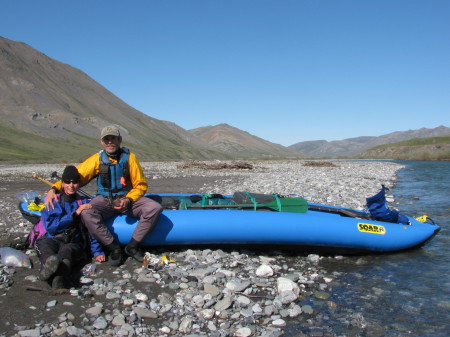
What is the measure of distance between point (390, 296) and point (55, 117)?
4754 inches

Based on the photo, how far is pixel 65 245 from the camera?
489 cm

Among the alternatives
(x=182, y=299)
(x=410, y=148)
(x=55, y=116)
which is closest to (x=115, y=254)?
(x=182, y=299)

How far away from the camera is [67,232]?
5.07 m

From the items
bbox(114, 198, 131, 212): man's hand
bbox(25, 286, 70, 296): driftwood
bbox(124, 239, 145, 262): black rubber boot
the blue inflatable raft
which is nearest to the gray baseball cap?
bbox(114, 198, 131, 212): man's hand

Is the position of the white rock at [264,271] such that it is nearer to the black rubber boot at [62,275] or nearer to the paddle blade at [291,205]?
the paddle blade at [291,205]

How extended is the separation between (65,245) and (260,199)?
357cm

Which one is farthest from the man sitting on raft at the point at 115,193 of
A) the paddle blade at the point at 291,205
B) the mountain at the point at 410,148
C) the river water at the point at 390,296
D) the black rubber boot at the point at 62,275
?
the mountain at the point at 410,148

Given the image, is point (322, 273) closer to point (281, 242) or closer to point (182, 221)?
point (281, 242)

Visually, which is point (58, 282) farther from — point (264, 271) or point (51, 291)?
point (264, 271)

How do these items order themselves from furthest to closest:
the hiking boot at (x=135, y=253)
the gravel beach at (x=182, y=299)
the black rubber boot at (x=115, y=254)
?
the hiking boot at (x=135, y=253) < the black rubber boot at (x=115, y=254) < the gravel beach at (x=182, y=299)

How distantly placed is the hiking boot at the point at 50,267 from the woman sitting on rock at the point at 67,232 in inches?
4.3

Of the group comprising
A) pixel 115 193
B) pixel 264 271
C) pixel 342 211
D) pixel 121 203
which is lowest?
pixel 264 271

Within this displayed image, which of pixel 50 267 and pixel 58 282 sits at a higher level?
pixel 50 267

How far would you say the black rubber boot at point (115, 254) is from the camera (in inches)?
207
